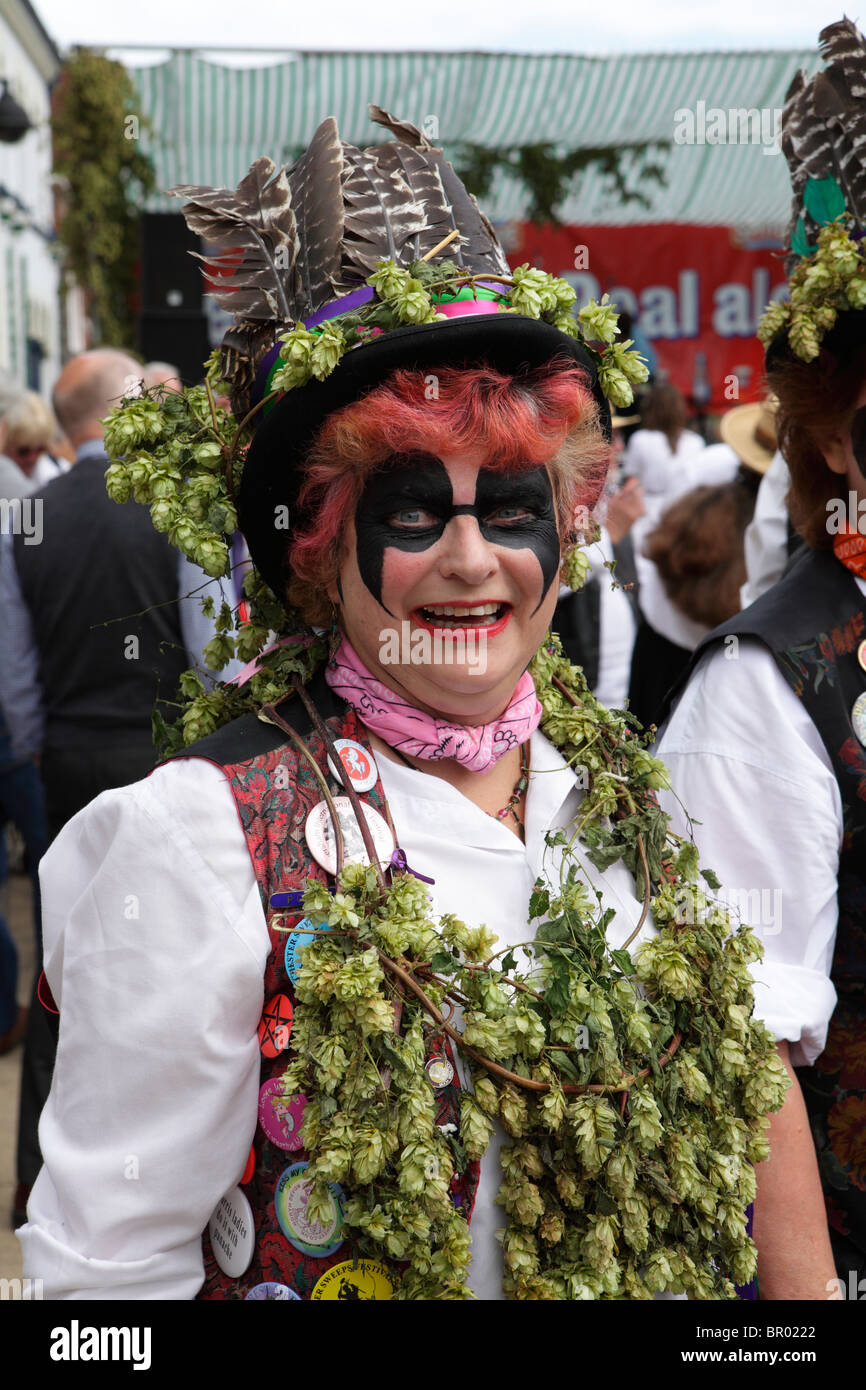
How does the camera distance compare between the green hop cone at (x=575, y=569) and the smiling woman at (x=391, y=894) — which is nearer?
the smiling woman at (x=391, y=894)

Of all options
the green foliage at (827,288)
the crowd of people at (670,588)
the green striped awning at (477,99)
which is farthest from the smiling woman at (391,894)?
the green striped awning at (477,99)

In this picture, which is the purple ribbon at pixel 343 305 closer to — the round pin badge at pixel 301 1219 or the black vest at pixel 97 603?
the round pin badge at pixel 301 1219

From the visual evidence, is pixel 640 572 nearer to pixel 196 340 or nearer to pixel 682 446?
pixel 682 446

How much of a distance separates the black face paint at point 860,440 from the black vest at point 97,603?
2215 mm

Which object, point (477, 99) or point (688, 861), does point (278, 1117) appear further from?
point (477, 99)

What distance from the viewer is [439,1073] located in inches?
63.8

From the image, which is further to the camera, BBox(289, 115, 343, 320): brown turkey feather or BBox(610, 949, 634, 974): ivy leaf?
BBox(289, 115, 343, 320): brown turkey feather

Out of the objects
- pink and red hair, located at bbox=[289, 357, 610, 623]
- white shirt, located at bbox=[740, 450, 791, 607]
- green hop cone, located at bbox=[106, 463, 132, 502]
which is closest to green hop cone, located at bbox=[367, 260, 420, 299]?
pink and red hair, located at bbox=[289, 357, 610, 623]

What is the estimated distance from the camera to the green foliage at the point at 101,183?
10906mm

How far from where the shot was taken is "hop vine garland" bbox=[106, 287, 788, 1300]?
5.12 feet

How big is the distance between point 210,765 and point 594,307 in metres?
0.83

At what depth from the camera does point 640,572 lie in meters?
5.55

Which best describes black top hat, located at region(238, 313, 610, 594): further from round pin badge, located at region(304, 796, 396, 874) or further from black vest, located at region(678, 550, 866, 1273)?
black vest, located at region(678, 550, 866, 1273)

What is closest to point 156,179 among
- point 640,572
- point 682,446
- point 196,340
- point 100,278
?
point 100,278
